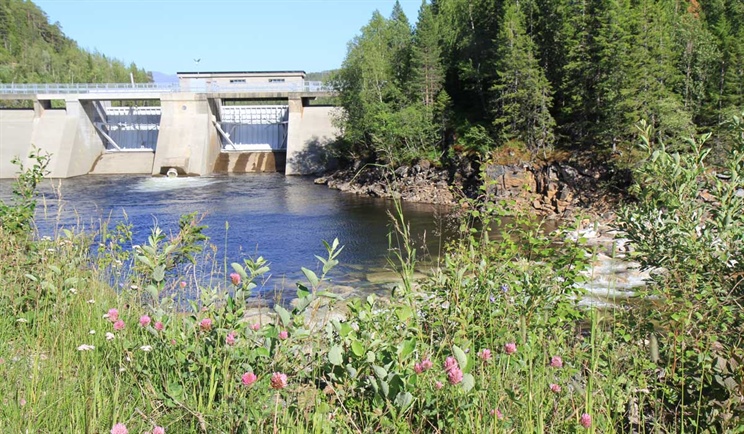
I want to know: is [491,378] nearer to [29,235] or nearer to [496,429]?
[496,429]

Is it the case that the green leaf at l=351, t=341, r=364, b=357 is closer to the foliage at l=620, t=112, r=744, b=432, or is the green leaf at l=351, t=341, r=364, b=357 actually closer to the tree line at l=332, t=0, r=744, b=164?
the foliage at l=620, t=112, r=744, b=432

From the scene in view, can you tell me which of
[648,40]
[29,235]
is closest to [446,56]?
[648,40]

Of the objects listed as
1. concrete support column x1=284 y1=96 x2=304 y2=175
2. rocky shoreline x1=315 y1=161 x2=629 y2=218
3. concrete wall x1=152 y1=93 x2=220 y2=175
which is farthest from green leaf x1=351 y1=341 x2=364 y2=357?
concrete wall x1=152 y1=93 x2=220 y2=175

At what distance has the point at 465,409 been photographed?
237cm

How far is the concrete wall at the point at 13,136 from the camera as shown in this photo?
3759 cm

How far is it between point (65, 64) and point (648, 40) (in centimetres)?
8326

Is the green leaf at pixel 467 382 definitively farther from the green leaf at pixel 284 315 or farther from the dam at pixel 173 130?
the dam at pixel 173 130

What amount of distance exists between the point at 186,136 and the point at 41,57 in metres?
59.9

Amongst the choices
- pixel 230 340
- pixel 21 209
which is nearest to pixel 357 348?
pixel 230 340

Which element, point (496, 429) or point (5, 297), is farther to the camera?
point (5, 297)

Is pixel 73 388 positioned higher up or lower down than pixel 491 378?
lower down

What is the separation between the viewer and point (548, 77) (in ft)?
96.5

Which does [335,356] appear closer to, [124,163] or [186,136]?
[186,136]

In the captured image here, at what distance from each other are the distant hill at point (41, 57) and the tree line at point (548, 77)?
4862cm
